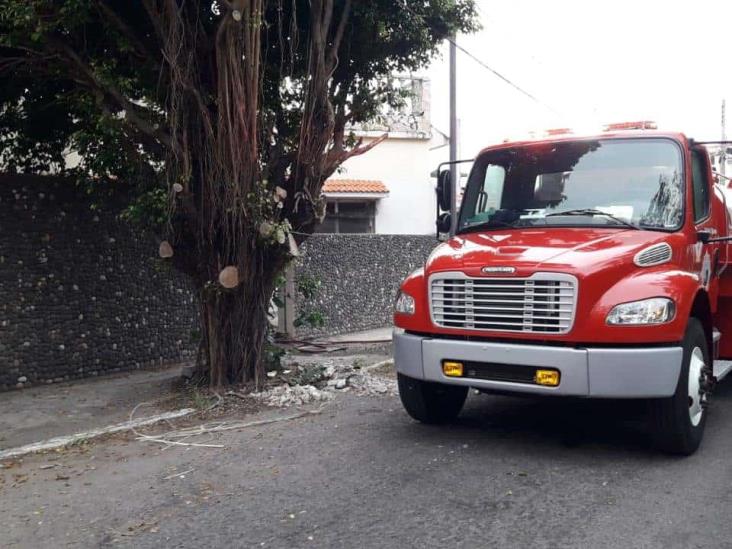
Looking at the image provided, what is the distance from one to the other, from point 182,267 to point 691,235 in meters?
5.10

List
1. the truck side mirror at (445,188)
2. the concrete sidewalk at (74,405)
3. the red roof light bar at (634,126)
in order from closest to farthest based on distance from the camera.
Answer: the red roof light bar at (634,126) < the concrete sidewalk at (74,405) < the truck side mirror at (445,188)

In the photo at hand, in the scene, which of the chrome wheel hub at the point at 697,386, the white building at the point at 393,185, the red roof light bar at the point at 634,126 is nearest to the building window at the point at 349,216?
the white building at the point at 393,185

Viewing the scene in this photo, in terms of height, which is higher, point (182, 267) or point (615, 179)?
point (615, 179)

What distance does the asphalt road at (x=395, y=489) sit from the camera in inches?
172

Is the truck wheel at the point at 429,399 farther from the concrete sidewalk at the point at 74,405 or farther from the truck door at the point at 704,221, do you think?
the concrete sidewalk at the point at 74,405

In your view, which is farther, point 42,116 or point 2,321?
point 42,116

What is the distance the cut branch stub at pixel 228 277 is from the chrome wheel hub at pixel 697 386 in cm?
444

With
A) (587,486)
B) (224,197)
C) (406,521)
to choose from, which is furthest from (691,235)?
(224,197)

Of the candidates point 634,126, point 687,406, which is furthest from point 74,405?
point 634,126

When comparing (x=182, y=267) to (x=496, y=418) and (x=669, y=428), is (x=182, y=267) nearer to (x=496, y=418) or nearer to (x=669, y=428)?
(x=496, y=418)

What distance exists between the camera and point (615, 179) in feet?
21.1

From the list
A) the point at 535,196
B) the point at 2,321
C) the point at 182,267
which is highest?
the point at 535,196

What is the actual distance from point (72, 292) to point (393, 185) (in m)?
15.5

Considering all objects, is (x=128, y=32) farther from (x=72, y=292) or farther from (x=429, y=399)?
(x=429, y=399)
